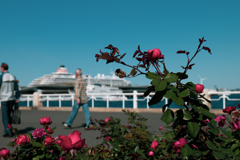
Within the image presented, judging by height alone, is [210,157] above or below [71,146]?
below

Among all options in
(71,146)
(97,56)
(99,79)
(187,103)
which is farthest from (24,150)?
(99,79)

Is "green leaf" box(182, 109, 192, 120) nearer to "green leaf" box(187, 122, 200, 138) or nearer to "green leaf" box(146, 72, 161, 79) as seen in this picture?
"green leaf" box(187, 122, 200, 138)

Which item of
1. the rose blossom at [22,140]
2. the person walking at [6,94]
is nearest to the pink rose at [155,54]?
the rose blossom at [22,140]

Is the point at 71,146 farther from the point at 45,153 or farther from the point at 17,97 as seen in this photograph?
the point at 17,97

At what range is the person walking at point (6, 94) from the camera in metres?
5.25

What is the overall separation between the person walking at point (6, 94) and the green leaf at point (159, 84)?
500cm

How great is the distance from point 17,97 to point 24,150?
4.05 meters

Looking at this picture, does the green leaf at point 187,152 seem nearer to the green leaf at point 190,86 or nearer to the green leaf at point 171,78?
the green leaf at point 190,86

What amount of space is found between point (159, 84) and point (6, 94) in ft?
16.5

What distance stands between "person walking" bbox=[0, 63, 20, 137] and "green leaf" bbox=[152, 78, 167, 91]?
500cm

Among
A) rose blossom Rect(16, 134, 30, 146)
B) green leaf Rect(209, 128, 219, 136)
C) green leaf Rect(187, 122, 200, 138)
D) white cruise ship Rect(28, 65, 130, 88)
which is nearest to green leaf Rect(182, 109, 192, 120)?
green leaf Rect(187, 122, 200, 138)

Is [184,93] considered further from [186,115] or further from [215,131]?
[215,131]

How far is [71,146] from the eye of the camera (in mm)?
1242

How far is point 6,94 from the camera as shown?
5.25 meters
